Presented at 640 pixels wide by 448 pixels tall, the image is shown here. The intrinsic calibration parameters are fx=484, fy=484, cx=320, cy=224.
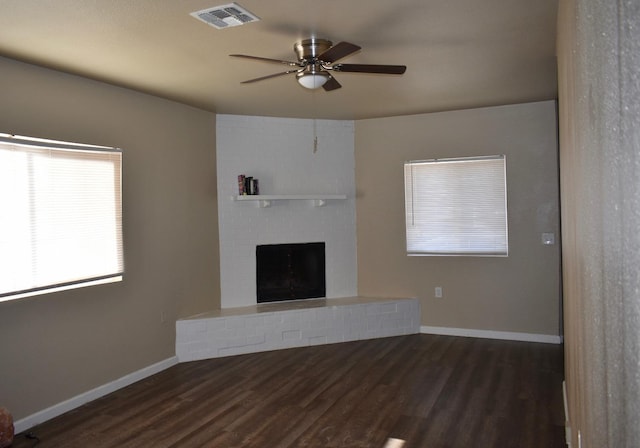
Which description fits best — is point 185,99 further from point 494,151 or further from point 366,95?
point 494,151

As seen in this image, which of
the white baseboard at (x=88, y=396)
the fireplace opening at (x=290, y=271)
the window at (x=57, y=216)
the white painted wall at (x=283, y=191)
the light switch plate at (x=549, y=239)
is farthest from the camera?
the fireplace opening at (x=290, y=271)

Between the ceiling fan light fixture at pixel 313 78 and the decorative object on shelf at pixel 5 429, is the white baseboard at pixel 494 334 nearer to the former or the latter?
the ceiling fan light fixture at pixel 313 78

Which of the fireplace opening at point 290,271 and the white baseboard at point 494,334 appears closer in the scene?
the white baseboard at point 494,334

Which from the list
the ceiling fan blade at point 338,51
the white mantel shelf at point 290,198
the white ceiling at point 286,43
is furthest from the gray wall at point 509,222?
the ceiling fan blade at point 338,51

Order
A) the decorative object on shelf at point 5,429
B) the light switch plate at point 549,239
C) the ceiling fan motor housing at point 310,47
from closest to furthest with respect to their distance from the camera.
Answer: the decorative object on shelf at point 5,429 < the ceiling fan motor housing at point 310,47 < the light switch plate at point 549,239

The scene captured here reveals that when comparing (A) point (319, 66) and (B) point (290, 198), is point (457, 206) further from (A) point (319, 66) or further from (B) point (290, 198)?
(A) point (319, 66)

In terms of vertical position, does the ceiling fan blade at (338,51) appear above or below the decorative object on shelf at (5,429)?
above

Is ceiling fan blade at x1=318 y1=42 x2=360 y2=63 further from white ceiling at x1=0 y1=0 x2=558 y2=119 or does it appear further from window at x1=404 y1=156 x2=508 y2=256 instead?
window at x1=404 y1=156 x2=508 y2=256

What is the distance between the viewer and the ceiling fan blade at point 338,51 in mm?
2830

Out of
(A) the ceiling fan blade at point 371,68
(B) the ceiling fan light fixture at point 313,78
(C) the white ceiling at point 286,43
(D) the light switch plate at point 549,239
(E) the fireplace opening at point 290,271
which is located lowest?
(E) the fireplace opening at point 290,271

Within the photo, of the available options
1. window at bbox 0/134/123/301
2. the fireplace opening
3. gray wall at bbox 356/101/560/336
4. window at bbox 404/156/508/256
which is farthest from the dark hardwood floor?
window at bbox 404/156/508/256

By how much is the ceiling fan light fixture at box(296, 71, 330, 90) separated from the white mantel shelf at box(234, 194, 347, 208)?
2558 mm

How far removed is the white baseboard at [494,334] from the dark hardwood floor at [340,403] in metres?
0.16

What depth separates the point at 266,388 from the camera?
14.2ft
